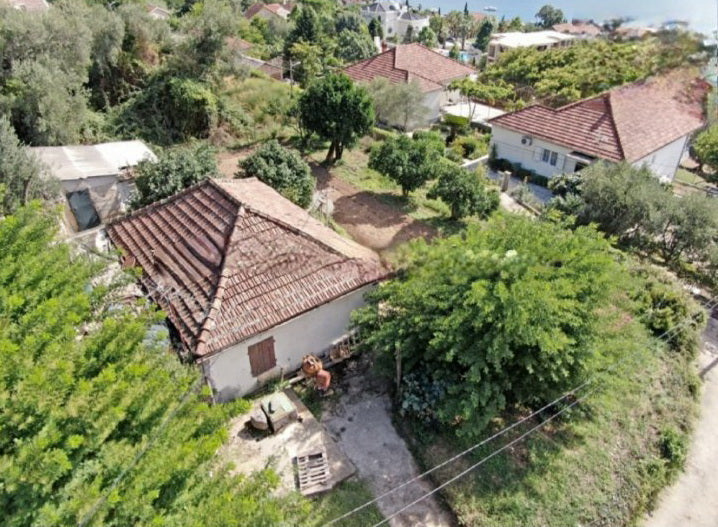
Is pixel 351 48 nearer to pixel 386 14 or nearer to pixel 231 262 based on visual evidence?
pixel 386 14

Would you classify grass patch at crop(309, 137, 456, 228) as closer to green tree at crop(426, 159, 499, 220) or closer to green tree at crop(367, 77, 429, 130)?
green tree at crop(426, 159, 499, 220)

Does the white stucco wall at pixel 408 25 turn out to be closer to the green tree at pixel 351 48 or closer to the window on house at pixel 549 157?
the green tree at pixel 351 48

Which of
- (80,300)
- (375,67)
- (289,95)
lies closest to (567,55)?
(375,67)

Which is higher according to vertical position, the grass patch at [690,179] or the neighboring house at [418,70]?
the neighboring house at [418,70]

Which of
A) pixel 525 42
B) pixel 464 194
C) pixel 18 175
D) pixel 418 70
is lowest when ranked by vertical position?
pixel 525 42

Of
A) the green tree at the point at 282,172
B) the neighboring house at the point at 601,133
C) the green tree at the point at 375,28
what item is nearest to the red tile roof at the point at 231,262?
the green tree at the point at 282,172

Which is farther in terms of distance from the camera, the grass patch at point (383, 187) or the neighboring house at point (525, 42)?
the neighboring house at point (525, 42)

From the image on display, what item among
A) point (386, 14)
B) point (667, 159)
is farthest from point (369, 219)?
point (386, 14)
